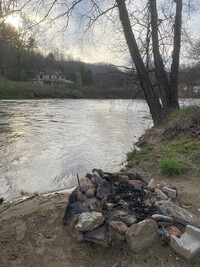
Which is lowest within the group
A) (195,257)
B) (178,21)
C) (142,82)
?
(195,257)

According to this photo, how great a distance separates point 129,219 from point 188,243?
25.6 inches

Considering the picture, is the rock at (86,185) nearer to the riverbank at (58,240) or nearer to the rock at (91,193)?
the rock at (91,193)

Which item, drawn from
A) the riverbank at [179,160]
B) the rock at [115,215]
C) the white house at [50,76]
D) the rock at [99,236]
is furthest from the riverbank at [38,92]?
the rock at [99,236]

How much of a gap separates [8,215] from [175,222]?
2296 mm

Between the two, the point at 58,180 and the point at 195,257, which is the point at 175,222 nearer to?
the point at 195,257

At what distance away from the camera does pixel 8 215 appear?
4.02 metres

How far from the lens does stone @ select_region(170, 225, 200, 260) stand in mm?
2787

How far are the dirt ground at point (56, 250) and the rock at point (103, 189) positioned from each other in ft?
1.88

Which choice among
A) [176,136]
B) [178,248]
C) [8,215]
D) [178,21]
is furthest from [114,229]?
[178,21]

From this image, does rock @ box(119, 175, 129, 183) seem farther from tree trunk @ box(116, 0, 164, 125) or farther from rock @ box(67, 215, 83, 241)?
tree trunk @ box(116, 0, 164, 125)

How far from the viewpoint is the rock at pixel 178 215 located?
322 centimetres

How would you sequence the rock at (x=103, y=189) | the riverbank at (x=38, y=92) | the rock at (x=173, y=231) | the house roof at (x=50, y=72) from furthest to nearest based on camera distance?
the house roof at (x=50, y=72)
the riverbank at (x=38, y=92)
the rock at (x=103, y=189)
the rock at (x=173, y=231)

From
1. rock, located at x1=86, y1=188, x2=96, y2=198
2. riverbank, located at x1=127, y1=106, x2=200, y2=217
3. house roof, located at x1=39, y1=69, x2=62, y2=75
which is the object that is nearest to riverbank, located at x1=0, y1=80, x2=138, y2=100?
house roof, located at x1=39, y1=69, x2=62, y2=75

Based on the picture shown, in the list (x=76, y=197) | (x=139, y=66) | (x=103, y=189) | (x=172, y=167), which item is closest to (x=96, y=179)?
(x=103, y=189)
